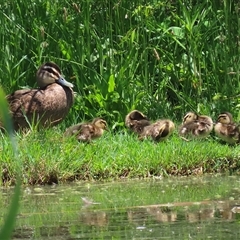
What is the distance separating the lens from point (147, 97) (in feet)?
30.7

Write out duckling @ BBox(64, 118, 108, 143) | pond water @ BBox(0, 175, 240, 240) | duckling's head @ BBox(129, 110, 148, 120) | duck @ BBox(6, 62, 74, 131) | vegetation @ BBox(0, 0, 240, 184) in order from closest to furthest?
pond water @ BBox(0, 175, 240, 240)
duckling @ BBox(64, 118, 108, 143)
duck @ BBox(6, 62, 74, 131)
duckling's head @ BBox(129, 110, 148, 120)
vegetation @ BBox(0, 0, 240, 184)

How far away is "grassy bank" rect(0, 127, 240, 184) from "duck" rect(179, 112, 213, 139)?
0.40 metres

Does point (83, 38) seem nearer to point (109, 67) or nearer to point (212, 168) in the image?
point (109, 67)

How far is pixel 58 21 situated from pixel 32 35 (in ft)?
1.22

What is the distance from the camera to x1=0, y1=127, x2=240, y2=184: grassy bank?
6375 millimetres

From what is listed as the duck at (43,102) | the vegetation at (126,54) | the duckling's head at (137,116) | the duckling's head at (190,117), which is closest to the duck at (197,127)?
the duckling's head at (190,117)

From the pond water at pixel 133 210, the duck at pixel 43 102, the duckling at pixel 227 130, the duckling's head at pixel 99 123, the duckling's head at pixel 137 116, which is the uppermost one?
the pond water at pixel 133 210

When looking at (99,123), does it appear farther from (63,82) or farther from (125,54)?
(125,54)

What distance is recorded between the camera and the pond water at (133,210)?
3.90m

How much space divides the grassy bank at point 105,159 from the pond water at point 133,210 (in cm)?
20

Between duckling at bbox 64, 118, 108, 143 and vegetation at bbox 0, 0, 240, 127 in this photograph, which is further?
vegetation at bbox 0, 0, 240, 127

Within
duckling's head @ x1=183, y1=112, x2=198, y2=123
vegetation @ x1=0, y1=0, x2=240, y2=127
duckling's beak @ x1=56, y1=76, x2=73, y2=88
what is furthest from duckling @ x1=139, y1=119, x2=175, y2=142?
duckling's beak @ x1=56, y1=76, x2=73, y2=88

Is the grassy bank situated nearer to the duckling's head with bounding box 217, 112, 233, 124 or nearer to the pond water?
the pond water

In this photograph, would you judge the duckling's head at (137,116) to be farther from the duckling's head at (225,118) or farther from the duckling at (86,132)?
the duckling's head at (225,118)
